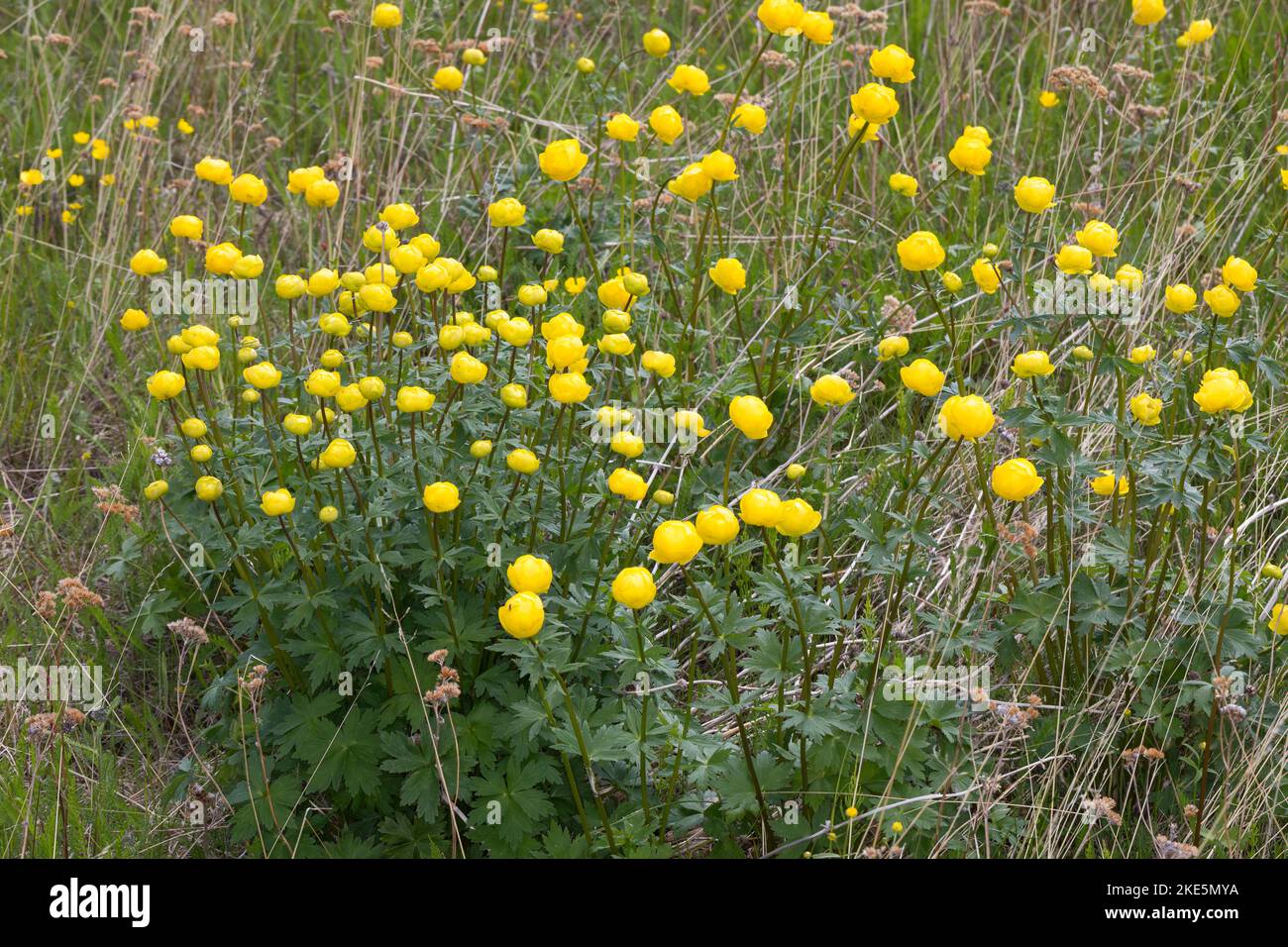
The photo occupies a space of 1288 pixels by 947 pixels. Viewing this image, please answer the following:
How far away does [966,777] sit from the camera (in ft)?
8.13

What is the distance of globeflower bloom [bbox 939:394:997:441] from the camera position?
2172 mm

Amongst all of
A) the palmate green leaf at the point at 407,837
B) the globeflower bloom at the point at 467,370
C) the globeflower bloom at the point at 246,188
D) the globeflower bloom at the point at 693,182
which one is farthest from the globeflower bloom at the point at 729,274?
the palmate green leaf at the point at 407,837

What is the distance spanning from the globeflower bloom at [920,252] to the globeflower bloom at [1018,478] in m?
0.46

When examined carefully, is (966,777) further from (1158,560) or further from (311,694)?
(311,694)

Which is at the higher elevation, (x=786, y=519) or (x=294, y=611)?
(x=786, y=519)

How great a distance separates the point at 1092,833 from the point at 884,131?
2827 millimetres

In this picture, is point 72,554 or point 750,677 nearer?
point 750,677

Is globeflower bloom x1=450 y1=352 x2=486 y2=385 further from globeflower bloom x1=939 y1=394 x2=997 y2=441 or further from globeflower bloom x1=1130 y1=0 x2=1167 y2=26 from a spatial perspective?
globeflower bloom x1=1130 y1=0 x2=1167 y2=26

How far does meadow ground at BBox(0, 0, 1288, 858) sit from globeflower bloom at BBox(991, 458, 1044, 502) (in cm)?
1

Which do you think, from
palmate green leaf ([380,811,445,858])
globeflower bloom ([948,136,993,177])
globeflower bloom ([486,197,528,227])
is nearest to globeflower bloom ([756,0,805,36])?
globeflower bloom ([948,136,993,177])

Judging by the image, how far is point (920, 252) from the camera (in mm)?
2514

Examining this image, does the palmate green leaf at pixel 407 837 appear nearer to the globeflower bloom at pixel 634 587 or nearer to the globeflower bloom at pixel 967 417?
the globeflower bloom at pixel 634 587

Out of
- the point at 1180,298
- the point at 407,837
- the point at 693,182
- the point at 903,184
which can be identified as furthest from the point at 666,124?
A: the point at 407,837
